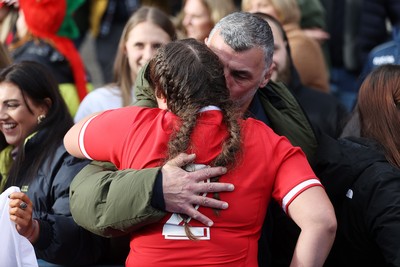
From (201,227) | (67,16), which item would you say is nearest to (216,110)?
(201,227)

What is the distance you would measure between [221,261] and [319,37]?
399 centimetres

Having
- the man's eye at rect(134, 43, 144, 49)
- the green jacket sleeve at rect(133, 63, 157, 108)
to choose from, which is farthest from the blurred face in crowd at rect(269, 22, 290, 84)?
the green jacket sleeve at rect(133, 63, 157, 108)

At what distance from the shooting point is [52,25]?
6.30 m

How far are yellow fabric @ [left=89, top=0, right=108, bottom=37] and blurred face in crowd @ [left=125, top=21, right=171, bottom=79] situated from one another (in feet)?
6.63

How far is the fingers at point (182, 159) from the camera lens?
3236 millimetres

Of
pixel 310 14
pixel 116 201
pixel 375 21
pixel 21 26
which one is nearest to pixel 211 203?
pixel 116 201

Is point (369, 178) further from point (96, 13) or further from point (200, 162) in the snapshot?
point (96, 13)

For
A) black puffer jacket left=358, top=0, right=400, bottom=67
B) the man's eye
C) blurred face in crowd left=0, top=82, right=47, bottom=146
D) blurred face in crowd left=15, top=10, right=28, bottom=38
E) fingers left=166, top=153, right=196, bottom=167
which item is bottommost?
black puffer jacket left=358, top=0, right=400, bottom=67

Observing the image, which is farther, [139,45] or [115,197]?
[139,45]

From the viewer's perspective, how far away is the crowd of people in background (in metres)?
3.27

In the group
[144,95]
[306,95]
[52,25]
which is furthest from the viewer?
[52,25]

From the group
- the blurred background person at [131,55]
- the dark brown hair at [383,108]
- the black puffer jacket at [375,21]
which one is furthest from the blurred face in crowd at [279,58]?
the black puffer jacket at [375,21]

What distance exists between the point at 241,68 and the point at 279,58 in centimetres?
167

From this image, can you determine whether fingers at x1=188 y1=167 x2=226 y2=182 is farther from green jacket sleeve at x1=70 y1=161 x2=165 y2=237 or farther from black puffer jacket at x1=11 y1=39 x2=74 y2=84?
black puffer jacket at x1=11 y1=39 x2=74 y2=84
